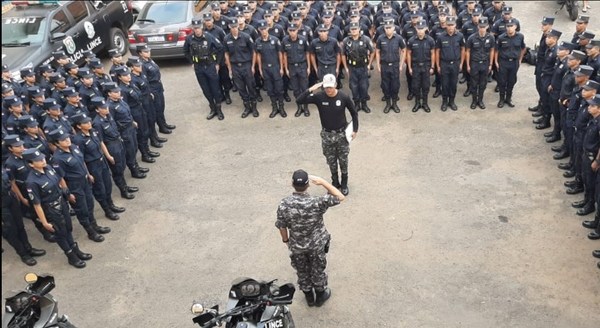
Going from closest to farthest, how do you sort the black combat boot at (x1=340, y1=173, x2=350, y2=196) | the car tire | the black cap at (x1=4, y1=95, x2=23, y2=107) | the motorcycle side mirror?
the motorcycle side mirror < the black combat boot at (x1=340, y1=173, x2=350, y2=196) < the black cap at (x1=4, y1=95, x2=23, y2=107) < the car tire

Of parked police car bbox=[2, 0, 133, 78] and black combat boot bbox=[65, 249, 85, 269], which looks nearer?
black combat boot bbox=[65, 249, 85, 269]

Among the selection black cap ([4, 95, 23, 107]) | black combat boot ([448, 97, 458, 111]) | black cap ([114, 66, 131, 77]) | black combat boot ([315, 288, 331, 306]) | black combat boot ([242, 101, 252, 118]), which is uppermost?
black cap ([114, 66, 131, 77])

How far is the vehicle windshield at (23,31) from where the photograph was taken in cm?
1130

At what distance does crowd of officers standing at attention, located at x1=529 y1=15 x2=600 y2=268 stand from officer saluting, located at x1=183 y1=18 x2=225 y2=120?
530cm

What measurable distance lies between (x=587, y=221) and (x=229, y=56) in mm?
6128

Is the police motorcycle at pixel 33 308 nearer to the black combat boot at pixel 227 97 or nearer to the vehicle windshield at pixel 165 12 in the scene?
the black combat boot at pixel 227 97

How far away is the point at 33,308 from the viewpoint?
185 inches

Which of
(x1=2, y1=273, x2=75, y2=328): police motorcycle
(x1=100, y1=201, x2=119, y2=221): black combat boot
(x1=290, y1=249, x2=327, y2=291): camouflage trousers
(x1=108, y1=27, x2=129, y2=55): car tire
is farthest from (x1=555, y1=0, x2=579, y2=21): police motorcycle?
(x1=2, y1=273, x2=75, y2=328): police motorcycle

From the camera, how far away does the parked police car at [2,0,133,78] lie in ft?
36.2

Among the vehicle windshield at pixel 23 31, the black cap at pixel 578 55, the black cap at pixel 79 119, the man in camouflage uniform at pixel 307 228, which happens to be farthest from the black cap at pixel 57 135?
the black cap at pixel 578 55

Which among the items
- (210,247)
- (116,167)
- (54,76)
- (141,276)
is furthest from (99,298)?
(54,76)

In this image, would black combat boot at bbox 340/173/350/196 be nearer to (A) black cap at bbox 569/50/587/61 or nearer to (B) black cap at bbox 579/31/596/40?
(A) black cap at bbox 569/50/587/61

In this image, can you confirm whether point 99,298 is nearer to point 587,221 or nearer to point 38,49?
point 587,221

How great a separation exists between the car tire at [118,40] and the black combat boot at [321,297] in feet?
30.6
